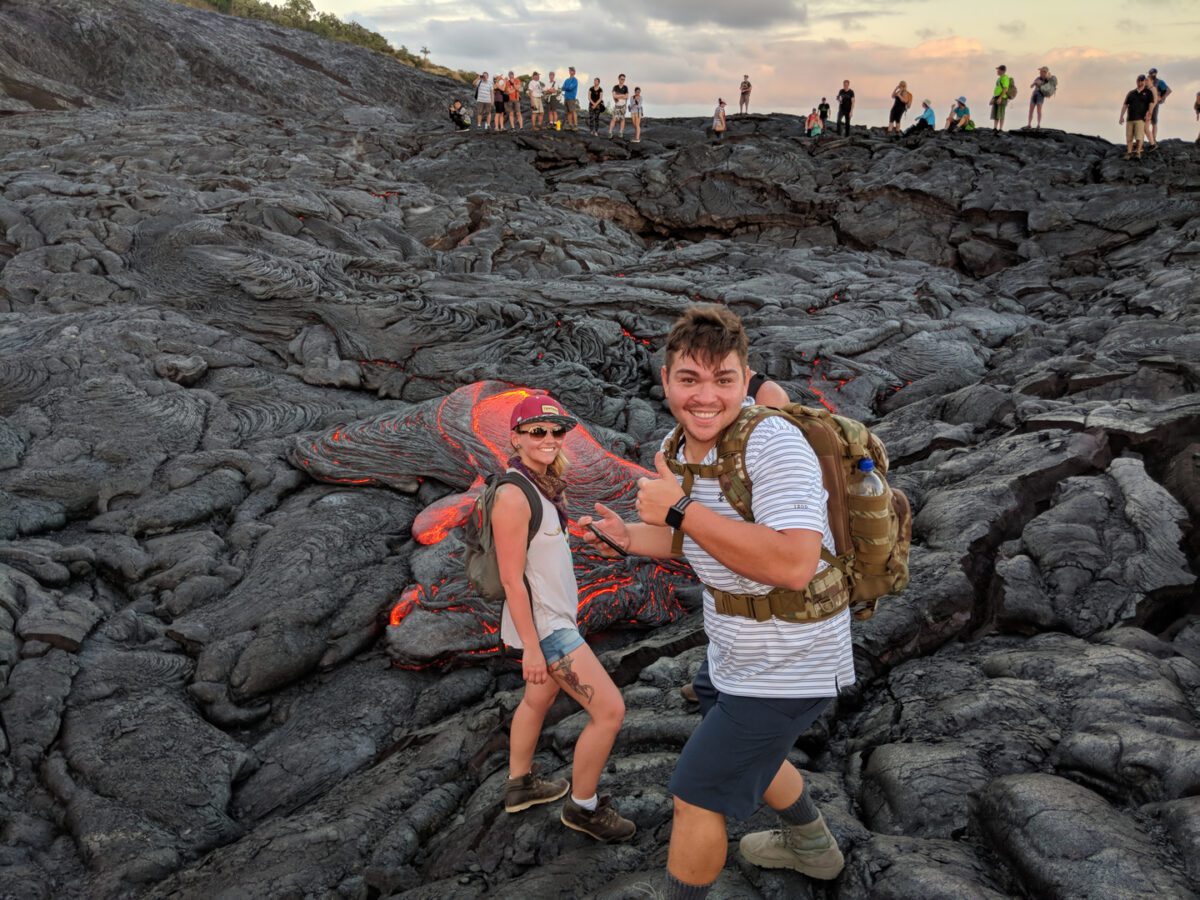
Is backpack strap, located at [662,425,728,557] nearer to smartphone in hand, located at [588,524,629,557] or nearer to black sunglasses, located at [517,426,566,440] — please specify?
smartphone in hand, located at [588,524,629,557]

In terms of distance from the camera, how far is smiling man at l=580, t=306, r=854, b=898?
2.43m

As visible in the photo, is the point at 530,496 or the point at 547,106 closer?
the point at 530,496

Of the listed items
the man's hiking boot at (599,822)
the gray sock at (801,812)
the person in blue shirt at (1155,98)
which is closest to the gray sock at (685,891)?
the gray sock at (801,812)

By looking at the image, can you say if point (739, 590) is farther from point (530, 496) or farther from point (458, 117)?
point (458, 117)

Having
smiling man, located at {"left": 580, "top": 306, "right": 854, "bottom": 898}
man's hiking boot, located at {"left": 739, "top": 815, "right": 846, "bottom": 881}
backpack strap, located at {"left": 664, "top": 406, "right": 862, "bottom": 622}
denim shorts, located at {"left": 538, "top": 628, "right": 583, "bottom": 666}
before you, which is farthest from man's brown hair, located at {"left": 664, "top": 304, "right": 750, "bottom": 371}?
man's hiking boot, located at {"left": 739, "top": 815, "right": 846, "bottom": 881}

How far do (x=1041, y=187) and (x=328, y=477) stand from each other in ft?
67.1

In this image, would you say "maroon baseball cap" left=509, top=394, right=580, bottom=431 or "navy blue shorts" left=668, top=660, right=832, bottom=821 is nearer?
"navy blue shorts" left=668, top=660, right=832, bottom=821

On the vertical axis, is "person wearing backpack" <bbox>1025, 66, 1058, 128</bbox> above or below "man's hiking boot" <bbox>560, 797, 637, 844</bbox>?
above

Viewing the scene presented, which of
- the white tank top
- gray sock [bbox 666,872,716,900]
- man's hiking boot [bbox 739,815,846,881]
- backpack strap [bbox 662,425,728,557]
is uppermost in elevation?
backpack strap [bbox 662,425,728,557]

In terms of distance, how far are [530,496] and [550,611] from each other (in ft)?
1.84

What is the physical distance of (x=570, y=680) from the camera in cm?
Answer: 362

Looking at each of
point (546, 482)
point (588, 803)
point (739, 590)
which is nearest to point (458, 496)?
point (546, 482)

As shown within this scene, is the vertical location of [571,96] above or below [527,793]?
above

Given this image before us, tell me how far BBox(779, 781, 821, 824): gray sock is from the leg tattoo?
956mm
